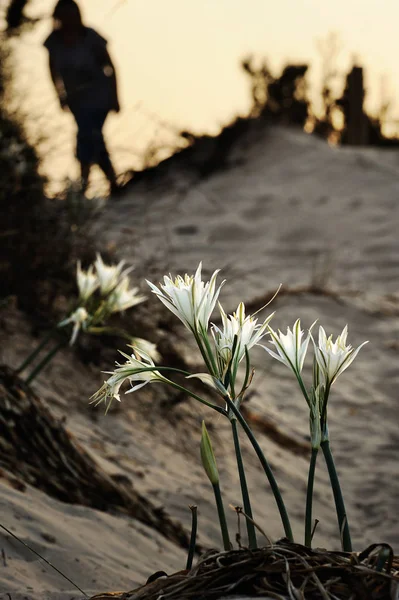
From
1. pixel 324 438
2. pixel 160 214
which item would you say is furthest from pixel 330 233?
pixel 324 438

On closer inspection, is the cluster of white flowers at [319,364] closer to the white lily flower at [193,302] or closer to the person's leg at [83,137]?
the white lily flower at [193,302]

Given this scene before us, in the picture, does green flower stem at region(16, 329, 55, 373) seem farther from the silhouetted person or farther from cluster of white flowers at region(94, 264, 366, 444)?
the silhouetted person

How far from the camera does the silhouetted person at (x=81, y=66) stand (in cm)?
714

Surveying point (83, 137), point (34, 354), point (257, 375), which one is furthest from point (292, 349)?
point (83, 137)

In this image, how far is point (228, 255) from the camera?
745cm

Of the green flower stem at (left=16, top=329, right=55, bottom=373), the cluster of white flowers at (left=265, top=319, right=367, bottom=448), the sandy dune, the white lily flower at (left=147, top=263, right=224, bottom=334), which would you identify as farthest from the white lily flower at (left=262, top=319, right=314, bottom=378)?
the green flower stem at (left=16, top=329, right=55, bottom=373)

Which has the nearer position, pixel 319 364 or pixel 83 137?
pixel 319 364

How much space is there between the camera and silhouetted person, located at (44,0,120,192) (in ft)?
23.4

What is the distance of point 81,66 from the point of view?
23.5 ft

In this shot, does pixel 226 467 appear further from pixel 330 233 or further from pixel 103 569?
pixel 330 233

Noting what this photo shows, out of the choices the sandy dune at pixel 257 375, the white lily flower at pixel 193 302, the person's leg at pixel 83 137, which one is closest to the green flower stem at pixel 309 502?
the white lily flower at pixel 193 302

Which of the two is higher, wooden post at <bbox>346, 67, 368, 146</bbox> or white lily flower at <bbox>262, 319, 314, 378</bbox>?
white lily flower at <bbox>262, 319, 314, 378</bbox>

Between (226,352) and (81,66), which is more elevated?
(226,352)

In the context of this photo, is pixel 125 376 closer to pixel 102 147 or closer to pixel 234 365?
pixel 234 365
